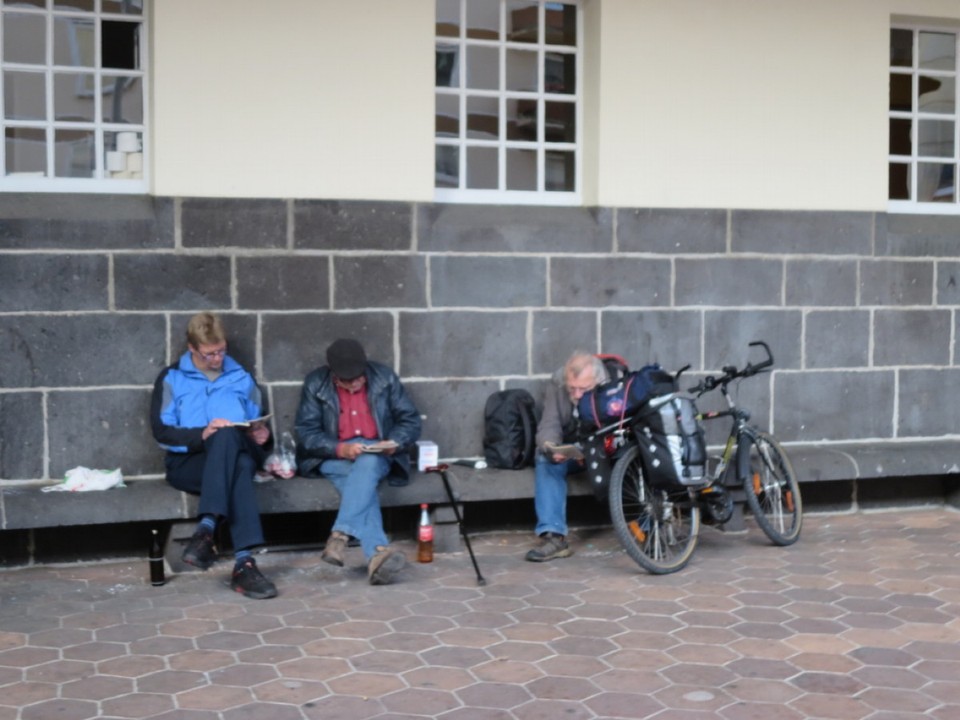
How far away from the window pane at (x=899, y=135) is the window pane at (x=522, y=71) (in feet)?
8.08

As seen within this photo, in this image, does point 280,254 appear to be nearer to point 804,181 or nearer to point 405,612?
point 405,612

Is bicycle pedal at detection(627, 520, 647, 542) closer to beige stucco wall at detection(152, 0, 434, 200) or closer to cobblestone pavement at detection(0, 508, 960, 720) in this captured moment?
cobblestone pavement at detection(0, 508, 960, 720)

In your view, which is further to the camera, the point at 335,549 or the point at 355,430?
the point at 355,430

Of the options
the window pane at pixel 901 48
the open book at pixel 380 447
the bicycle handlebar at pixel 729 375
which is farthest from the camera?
the window pane at pixel 901 48

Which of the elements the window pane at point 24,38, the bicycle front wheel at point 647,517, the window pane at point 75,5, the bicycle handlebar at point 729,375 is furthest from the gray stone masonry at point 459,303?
the bicycle front wheel at point 647,517

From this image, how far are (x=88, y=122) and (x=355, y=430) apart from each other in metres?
2.21

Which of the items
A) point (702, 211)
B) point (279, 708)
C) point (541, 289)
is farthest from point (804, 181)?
point (279, 708)

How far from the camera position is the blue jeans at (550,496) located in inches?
291

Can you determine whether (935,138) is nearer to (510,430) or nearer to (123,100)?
(510,430)

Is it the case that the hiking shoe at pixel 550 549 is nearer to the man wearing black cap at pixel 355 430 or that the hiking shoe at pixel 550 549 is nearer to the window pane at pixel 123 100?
the man wearing black cap at pixel 355 430

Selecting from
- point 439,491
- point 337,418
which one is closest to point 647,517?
point 439,491

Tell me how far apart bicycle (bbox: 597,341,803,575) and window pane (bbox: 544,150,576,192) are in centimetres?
149

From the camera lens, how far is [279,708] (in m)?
4.96

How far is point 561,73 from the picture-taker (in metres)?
8.27
